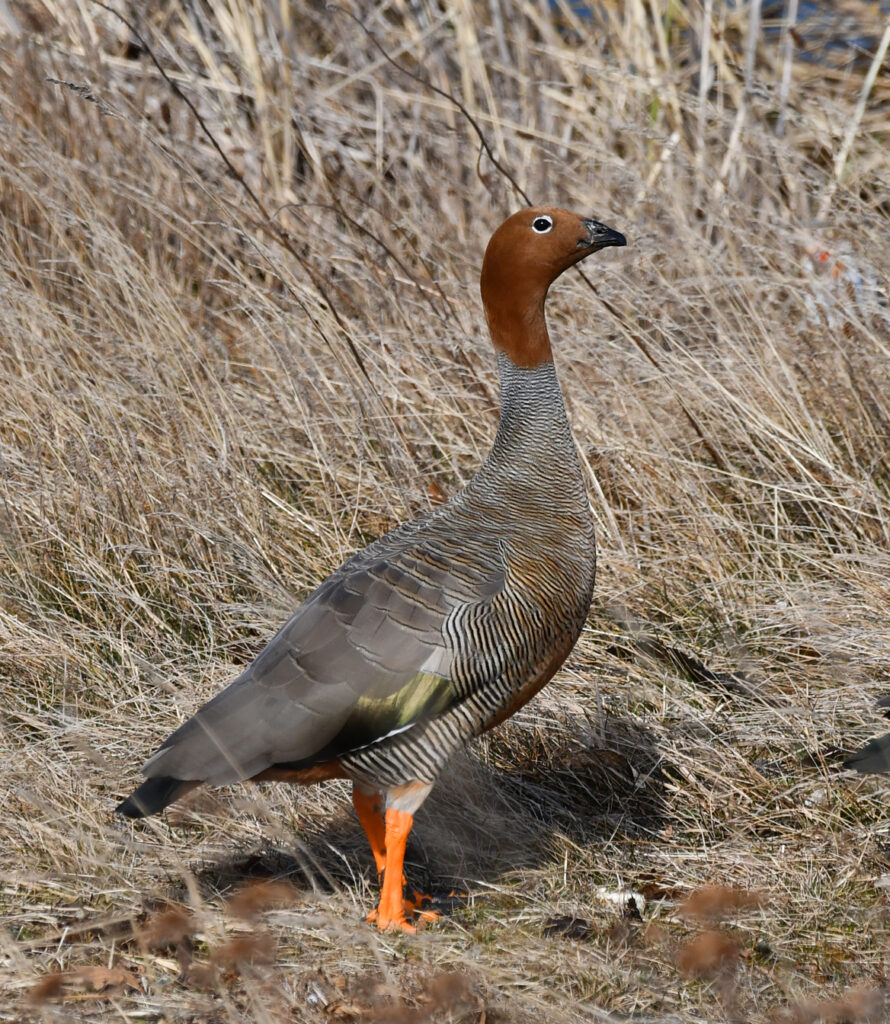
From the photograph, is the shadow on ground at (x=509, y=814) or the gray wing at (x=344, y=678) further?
the shadow on ground at (x=509, y=814)

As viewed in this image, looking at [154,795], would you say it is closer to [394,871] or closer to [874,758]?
[394,871]

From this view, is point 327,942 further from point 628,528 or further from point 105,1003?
point 628,528

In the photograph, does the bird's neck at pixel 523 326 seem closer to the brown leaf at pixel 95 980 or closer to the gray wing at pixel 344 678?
the gray wing at pixel 344 678

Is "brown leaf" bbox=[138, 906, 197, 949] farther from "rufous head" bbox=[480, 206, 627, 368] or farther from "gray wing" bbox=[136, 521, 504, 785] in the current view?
"rufous head" bbox=[480, 206, 627, 368]

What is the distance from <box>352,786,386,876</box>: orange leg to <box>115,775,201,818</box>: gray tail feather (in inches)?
22.1

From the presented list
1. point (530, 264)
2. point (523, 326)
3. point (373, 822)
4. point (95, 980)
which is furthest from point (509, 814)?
point (530, 264)

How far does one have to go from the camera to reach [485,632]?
3113 millimetres

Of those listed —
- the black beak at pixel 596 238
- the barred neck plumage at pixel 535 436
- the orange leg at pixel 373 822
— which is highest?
the black beak at pixel 596 238

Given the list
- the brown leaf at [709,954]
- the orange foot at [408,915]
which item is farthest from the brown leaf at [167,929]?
the brown leaf at [709,954]

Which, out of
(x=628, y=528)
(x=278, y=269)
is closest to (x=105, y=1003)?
(x=628, y=528)

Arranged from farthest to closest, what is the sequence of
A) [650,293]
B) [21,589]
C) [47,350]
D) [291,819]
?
[650,293] → [47,350] → [21,589] → [291,819]

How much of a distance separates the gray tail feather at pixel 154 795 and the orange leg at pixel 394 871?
0.51 meters

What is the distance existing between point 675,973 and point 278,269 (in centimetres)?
275

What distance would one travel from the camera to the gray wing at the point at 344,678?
9.77 feet
